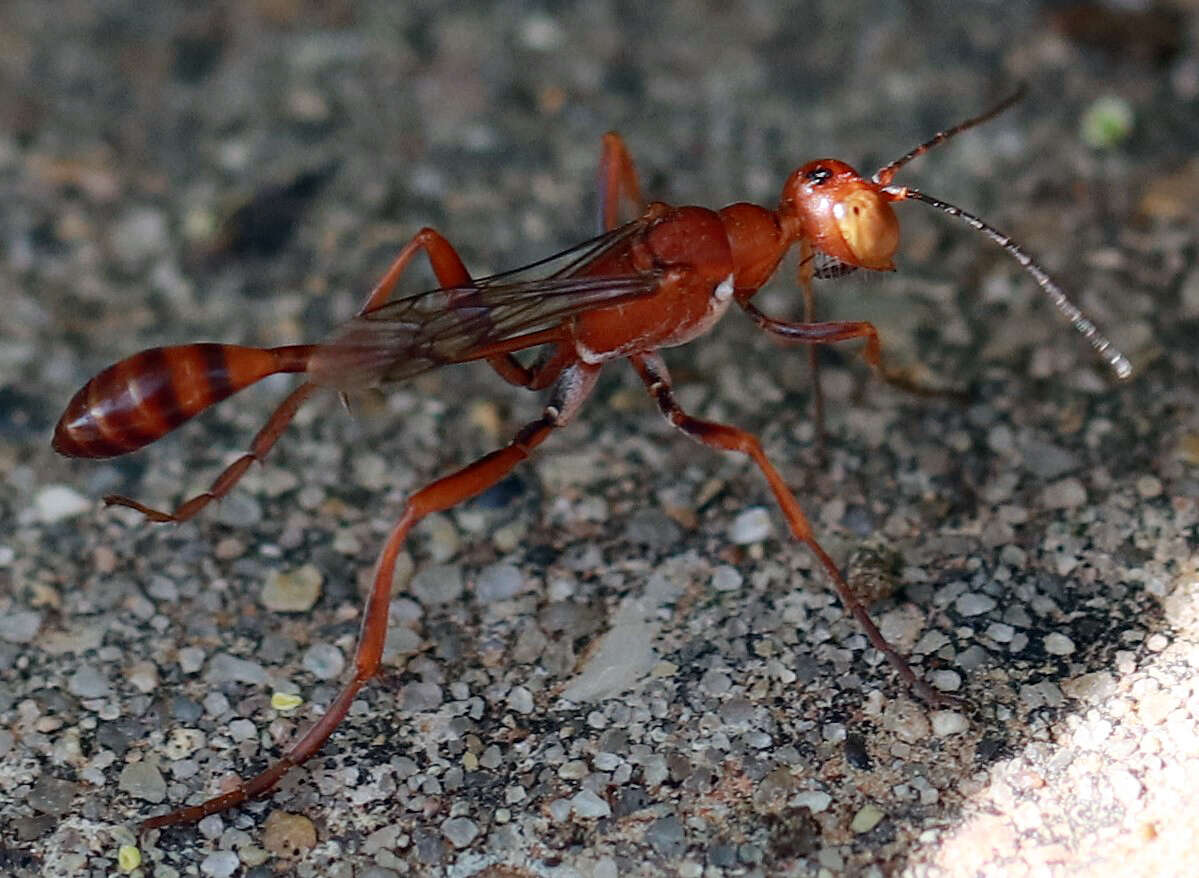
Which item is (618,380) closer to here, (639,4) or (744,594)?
(744,594)

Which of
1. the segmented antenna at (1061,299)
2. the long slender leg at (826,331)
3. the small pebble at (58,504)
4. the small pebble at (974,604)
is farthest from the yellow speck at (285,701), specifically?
the segmented antenna at (1061,299)

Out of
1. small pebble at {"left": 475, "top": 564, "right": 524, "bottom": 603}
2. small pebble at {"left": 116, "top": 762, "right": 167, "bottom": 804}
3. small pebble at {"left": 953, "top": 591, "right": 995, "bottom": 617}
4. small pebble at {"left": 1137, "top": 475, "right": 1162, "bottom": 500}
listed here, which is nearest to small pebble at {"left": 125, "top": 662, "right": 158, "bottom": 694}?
small pebble at {"left": 116, "top": 762, "right": 167, "bottom": 804}

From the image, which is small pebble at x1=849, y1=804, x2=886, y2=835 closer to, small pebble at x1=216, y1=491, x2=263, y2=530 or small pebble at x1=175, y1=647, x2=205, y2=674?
small pebble at x1=175, y1=647, x2=205, y2=674

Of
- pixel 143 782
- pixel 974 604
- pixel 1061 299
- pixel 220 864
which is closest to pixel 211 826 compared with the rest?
pixel 220 864

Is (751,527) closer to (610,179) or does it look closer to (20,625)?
(610,179)

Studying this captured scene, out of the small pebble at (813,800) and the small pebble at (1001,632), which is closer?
the small pebble at (813,800)

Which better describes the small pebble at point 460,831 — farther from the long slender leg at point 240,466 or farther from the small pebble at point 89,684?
the long slender leg at point 240,466
